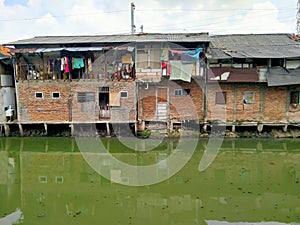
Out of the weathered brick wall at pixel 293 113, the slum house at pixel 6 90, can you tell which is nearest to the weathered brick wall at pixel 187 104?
the weathered brick wall at pixel 293 113

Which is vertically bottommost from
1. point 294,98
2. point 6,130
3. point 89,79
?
point 6,130

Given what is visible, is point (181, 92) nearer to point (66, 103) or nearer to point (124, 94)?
point (124, 94)

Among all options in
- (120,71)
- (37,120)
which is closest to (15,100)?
(37,120)

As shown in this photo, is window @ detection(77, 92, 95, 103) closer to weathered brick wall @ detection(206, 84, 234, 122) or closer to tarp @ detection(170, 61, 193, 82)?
tarp @ detection(170, 61, 193, 82)

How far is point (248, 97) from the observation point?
48.8 ft

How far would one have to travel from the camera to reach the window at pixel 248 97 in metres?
14.9

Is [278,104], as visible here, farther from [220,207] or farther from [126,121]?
[220,207]

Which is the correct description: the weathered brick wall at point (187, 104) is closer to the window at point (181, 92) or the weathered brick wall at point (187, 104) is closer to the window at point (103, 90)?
the window at point (181, 92)

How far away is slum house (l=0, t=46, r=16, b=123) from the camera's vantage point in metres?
15.0

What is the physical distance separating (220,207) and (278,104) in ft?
29.7

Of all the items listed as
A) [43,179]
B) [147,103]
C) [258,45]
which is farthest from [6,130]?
[258,45]

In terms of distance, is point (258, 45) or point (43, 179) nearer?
point (43, 179)

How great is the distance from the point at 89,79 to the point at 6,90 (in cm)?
451

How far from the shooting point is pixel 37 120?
49.1 ft
